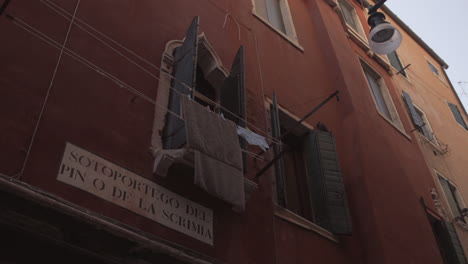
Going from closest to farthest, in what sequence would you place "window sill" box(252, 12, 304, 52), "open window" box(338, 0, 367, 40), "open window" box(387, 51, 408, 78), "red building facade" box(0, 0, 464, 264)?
"red building facade" box(0, 0, 464, 264) → "window sill" box(252, 12, 304, 52) → "open window" box(338, 0, 367, 40) → "open window" box(387, 51, 408, 78)

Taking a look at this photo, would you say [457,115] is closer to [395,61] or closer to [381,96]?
[395,61]

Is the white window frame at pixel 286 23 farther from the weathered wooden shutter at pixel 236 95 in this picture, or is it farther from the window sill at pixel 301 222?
the window sill at pixel 301 222

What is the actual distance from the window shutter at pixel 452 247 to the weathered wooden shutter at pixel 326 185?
345 centimetres

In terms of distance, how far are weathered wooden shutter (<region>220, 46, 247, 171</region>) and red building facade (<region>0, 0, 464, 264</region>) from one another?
0.02 m

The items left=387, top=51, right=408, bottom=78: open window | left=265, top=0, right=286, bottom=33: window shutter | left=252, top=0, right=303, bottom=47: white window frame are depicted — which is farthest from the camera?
left=387, top=51, right=408, bottom=78: open window

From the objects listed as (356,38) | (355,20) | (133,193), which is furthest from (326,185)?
(355,20)

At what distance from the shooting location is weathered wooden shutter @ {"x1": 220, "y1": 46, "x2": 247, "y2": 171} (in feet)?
21.4

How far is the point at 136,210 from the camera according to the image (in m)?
4.79

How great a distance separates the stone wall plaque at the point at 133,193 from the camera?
15.0 feet

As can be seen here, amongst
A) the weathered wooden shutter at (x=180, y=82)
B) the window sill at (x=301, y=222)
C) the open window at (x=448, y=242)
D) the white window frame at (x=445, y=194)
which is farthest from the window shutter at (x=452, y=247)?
the weathered wooden shutter at (x=180, y=82)

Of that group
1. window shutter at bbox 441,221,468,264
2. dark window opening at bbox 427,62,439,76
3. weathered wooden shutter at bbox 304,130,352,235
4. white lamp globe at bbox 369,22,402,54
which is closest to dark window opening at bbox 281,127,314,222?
weathered wooden shutter at bbox 304,130,352,235

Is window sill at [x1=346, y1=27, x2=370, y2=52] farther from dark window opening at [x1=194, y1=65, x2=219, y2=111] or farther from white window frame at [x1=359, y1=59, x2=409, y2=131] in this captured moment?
dark window opening at [x1=194, y1=65, x2=219, y2=111]

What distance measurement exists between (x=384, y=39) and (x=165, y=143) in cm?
513

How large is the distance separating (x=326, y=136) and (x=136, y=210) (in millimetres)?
4272
